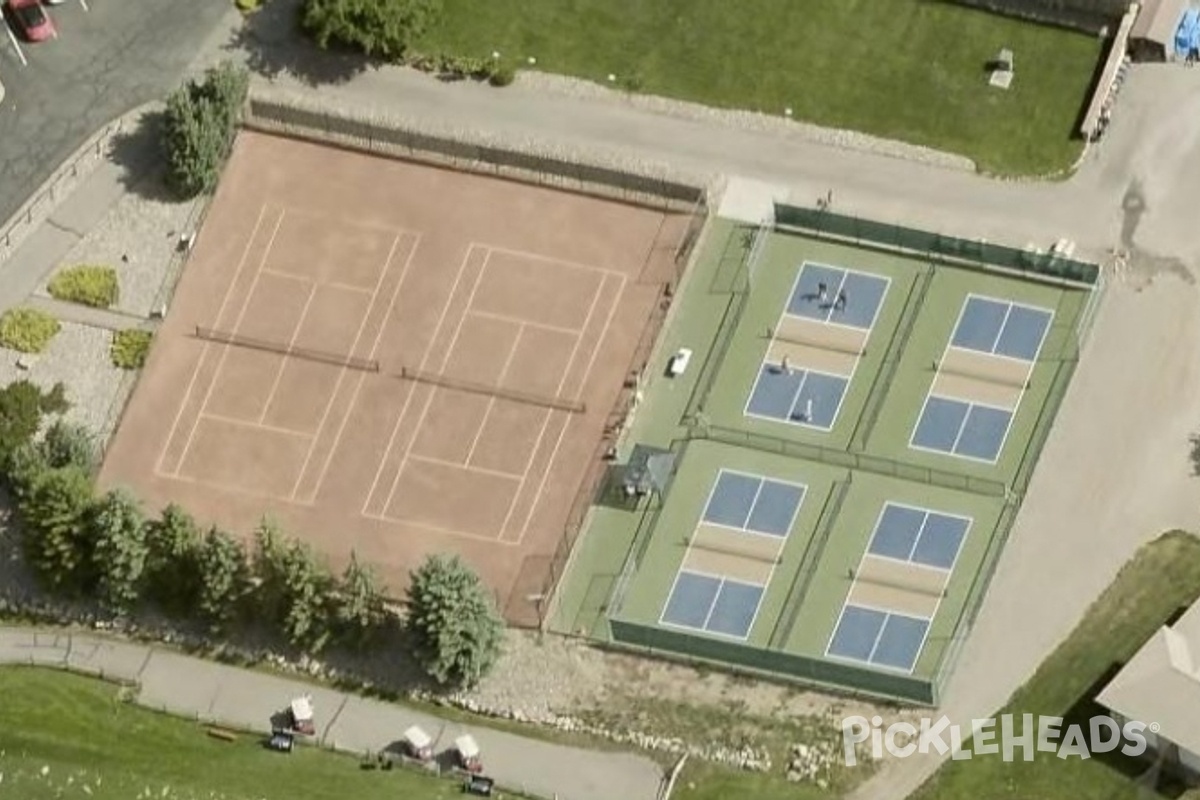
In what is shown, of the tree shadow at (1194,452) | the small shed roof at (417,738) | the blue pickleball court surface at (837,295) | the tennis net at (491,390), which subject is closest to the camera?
the small shed roof at (417,738)

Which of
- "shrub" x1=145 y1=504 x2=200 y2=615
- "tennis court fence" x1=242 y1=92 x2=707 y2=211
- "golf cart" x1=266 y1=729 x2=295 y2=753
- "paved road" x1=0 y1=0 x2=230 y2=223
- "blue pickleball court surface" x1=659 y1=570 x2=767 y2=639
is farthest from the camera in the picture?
"paved road" x1=0 y1=0 x2=230 y2=223

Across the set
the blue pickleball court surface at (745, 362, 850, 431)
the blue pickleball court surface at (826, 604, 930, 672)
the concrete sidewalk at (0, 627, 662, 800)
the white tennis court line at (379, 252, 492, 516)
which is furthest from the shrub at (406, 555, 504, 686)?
the blue pickleball court surface at (745, 362, 850, 431)

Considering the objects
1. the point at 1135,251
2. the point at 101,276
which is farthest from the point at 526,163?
the point at 1135,251

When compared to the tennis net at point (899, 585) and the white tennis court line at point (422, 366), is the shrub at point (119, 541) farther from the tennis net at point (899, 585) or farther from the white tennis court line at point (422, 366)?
the tennis net at point (899, 585)

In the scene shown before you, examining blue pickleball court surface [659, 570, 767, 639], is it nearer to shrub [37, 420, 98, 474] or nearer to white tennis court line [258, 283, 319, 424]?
white tennis court line [258, 283, 319, 424]

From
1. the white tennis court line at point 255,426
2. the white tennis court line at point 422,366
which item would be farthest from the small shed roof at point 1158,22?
the white tennis court line at point 255,426

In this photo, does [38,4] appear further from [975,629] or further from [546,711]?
[975,629]
